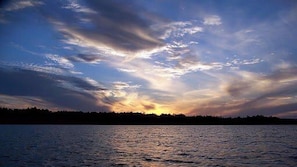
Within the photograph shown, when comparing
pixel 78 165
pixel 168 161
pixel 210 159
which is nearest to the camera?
pixel 78 165

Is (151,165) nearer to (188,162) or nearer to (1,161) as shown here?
(188,162)

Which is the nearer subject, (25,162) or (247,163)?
(25,162)

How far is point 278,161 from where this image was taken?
43.8m

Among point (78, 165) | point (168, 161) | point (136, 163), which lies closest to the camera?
point (78, 165)

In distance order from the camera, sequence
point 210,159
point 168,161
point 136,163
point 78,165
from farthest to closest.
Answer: point 210,159, point 168,161, point 136,163, point 78,165

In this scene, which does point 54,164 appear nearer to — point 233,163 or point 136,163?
point 136,163

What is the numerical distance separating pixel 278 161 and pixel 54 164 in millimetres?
29840

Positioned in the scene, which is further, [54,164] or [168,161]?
[168,161]

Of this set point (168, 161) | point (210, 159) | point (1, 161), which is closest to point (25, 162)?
point (1, 161)

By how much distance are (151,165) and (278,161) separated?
18622 millimetres

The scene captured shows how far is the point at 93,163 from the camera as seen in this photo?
127ft

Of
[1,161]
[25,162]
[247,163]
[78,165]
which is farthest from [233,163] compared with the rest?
[1,161]

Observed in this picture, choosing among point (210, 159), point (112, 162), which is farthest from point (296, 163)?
point (112, 162)

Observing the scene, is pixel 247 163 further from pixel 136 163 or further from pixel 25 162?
pixel 25 162
